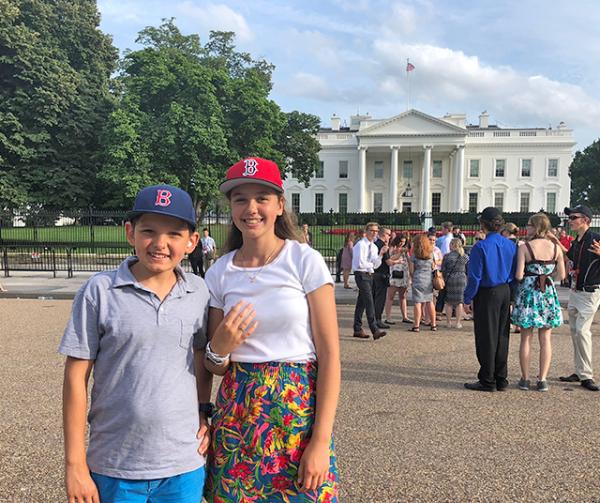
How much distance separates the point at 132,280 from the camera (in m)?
Result: 1.69

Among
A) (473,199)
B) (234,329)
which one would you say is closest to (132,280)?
(234,329)

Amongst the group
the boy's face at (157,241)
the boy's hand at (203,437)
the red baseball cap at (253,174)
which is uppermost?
the red baseball cap at (253,174)

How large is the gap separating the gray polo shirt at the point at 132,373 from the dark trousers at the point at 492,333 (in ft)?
14.0

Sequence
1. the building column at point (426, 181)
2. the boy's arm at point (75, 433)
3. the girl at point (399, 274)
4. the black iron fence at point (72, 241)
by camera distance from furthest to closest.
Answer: the building column at point (426, 181) < the black iron fence at point (72, 241) < the girl at point (399, 274) < the boy's arm at point (75, 433)

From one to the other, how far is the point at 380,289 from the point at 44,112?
28625 millimetres

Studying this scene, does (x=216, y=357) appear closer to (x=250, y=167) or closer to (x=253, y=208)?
(x=253, y=208)

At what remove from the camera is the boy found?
1637 mm

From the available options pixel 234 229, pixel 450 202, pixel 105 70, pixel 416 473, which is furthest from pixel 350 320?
pixel 450 202

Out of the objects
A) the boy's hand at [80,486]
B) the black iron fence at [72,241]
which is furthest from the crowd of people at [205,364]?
the black iron fence at [72,241]

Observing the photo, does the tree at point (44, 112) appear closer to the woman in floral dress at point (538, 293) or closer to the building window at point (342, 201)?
the woman in floral dress at point (538, 293)

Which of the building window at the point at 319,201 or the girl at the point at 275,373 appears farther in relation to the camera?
the building window at the point at 319,201

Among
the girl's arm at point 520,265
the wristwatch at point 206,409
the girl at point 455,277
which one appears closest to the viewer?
the wristwatch at point 206,409

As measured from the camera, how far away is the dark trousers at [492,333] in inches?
205

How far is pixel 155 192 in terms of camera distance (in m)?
1.71
